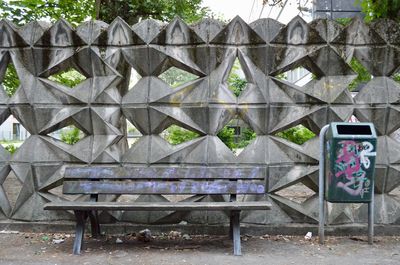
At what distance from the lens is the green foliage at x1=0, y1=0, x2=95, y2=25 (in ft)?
32.1

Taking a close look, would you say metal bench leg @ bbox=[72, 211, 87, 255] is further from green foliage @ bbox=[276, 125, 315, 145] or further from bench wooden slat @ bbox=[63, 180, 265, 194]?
green foliage @ bbox=[276, 125, 315, 145]

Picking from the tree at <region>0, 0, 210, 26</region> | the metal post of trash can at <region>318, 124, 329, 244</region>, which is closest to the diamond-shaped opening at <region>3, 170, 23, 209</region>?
the tree at <region>0, 0, 210, 26</region>

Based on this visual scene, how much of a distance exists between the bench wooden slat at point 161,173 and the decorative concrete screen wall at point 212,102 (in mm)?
402

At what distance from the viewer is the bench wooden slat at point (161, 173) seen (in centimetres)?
531

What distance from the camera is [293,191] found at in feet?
30.0

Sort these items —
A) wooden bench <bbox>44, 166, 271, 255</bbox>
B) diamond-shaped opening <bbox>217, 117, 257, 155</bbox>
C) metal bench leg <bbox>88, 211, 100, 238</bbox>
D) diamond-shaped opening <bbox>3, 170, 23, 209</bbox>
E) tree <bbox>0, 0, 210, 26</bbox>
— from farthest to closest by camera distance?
diamond-shaped opening <bbox>217, 117, 257, 155</bbox>
tree <bbox>0, 0, 210, 26</bbox>
diamond-shaped opening <bbox>3, 170, 23, 209</bbox>
metal bench leg <bbox>88, 211, 100, 238</bbox>
wooden bench <bbox>44, 166, 271, 255</bbox>

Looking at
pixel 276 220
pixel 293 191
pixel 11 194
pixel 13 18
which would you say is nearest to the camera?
pixel 276 220

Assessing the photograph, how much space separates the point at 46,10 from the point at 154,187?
24.0ft

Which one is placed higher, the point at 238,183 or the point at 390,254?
the point at 238,183

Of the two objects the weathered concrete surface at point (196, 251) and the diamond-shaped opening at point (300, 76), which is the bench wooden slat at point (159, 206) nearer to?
the weathered concrete surface at point (196, 251)

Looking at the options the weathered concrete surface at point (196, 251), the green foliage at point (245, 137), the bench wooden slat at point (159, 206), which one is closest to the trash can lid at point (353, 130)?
the bench wooden slat at point (159, 206)

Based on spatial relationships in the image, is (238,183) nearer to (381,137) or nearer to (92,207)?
(92,207)

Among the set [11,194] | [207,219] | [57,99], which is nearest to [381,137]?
[207,219]

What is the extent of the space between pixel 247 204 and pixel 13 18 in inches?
297
